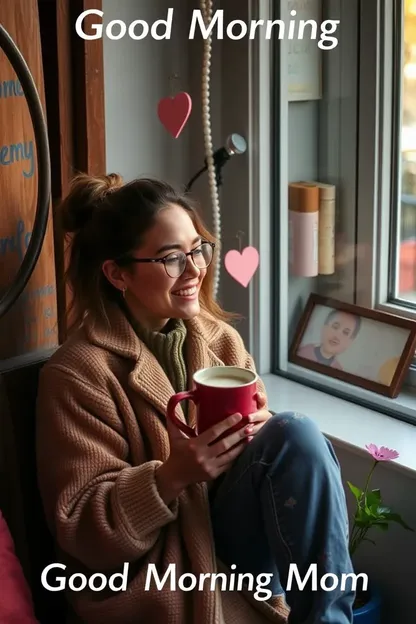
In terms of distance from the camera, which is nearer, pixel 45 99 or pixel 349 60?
pixel 45 99

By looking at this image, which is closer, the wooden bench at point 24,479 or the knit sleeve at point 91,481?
the knit sleeve at point 91,481

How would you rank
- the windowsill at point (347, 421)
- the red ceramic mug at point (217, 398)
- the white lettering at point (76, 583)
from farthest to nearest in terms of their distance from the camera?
Answer: the windowsill at point (347, 421) < the white lettering at point (76, 583) < the red ceramic mug at point (217, 398)

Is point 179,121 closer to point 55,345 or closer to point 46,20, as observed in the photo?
point 46,20

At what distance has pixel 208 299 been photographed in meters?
1.66

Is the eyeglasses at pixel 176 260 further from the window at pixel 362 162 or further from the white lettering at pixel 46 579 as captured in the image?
the window at pixel 362 162

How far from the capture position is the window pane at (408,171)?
6.21ft

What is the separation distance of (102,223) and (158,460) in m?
0.39

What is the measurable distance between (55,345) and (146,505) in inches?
16.5

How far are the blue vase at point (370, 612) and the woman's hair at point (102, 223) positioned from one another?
2.33 ft

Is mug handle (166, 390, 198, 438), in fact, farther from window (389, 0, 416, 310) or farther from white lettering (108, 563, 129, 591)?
window (389, 0, 416, 310)

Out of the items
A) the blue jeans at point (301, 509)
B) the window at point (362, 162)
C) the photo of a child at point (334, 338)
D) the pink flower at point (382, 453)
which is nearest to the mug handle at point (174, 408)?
the blue jeans at point (301, 509)

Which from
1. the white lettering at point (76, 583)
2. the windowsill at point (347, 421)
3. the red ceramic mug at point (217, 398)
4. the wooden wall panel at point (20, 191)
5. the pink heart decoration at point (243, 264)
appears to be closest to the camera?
the red ceramic mug at point (217, 398)

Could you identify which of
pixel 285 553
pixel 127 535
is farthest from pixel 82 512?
pixel 285 553

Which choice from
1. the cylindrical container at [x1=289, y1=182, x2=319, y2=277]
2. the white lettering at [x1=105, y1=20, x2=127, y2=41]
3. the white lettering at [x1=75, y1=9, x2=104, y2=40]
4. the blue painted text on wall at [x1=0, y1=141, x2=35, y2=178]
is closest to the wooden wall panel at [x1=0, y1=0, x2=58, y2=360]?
the blue painted text on wall at [x1=0, y1=141, x2=35, y2=178]
